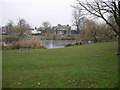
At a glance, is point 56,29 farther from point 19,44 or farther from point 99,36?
point 19,44

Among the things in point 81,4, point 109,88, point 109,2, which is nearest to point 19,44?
point 81,4

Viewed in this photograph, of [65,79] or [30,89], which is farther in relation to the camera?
[65,79]

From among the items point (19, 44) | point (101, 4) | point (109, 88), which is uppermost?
point (101, 4)

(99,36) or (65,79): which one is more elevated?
(99,36)

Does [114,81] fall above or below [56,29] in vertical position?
below

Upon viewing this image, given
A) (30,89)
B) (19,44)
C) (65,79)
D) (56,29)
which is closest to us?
(30,89)

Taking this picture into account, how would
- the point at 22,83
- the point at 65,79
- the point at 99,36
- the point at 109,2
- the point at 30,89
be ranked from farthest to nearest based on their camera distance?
the point at 99,36 → the point at 109,2 → the point at 65,79 → the point at 22,83 → the point at 30,89

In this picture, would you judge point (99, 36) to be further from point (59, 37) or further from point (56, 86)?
point (56, 86)

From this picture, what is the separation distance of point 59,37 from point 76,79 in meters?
39.3

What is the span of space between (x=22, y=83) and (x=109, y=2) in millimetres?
8617

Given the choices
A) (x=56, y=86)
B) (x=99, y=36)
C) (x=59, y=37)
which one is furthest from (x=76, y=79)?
(x=59, y=37)

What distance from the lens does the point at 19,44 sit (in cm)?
1939

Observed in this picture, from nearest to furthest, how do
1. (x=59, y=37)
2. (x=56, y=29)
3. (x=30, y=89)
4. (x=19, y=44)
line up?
(x=30, y=89)
(x=19, y=44)
(x=59, y=37)
(x=56, y=29)

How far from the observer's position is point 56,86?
14.9 feet
